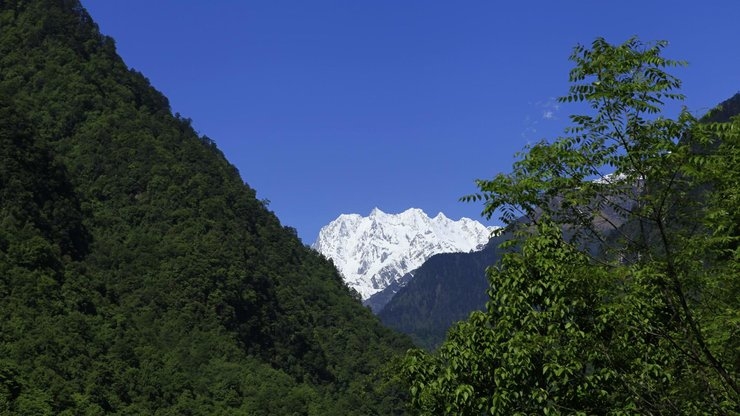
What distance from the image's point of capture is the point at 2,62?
430 feet

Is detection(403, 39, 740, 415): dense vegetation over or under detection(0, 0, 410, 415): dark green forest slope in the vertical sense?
under

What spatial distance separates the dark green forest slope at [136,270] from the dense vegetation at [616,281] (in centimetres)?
5309

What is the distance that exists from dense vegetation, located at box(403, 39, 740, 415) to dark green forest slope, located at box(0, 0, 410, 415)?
174 feet

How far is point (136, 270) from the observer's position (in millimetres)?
109000

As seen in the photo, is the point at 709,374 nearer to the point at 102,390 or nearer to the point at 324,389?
the point at 102,390

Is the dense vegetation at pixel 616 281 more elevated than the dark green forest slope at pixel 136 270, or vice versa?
the dark green forest slope at pixel 136 270

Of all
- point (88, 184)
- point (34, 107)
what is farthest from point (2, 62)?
point (88, 184)

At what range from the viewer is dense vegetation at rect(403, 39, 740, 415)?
9406 millimetres

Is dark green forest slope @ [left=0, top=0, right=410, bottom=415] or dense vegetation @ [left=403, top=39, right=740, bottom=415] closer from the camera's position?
dense vegetation @ [left=403, top=39, right=740, bottom=415]

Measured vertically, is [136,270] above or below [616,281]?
above

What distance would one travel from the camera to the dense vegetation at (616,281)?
941cm

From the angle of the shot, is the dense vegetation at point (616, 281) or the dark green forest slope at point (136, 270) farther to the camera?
the dark green forest slope at point (136, 270)

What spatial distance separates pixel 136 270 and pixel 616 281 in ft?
348

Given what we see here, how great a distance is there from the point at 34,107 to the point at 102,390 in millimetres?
71438
